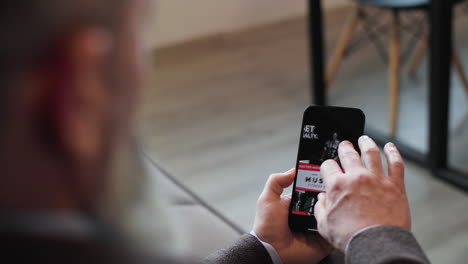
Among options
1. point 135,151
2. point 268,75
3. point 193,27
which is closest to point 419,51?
point 268,75

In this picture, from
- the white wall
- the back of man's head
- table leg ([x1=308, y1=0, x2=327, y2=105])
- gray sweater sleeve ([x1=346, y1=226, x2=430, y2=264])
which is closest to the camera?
the back of man's head

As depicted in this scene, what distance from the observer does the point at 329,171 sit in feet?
2.10

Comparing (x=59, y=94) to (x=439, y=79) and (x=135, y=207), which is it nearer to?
(x=135, y=207)

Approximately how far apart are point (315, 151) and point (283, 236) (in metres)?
0.12

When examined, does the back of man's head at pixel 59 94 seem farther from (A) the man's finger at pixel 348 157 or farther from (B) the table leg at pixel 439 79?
(B) the table leg at pixel 439 79

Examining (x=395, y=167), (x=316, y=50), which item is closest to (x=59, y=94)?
(x=395, y=167)

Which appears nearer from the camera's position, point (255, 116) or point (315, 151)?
point (315, 151)

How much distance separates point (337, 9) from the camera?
3225mm

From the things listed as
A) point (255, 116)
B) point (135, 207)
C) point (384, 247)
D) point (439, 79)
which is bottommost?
point (255, 116)

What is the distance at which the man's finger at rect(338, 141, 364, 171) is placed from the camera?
626 mm

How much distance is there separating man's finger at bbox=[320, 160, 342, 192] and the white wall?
2.33 meters

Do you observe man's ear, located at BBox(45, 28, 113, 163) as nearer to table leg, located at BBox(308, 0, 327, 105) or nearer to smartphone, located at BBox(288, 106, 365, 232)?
smartphone, located at BBox(288, 106, 365, 232)

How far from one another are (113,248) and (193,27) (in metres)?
2.78

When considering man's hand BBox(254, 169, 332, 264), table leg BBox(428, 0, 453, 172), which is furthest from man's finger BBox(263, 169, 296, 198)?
table leg BBox(428, 0, 453, 172)
